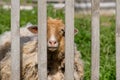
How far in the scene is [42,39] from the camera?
6062 millimetres

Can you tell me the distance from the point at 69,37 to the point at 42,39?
0.96ft

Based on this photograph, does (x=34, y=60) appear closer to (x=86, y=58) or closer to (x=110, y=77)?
(x=110, y=77)

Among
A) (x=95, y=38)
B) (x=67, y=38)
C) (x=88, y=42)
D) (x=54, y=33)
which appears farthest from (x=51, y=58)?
(x=88, y=42)

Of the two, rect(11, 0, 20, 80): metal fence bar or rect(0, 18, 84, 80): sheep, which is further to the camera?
rect(0, 18, 84, 80): sheep

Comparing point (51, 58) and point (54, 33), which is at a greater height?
point (54, 33)

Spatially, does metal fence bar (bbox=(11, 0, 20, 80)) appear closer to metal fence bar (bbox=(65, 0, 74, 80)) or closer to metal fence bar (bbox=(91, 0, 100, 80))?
metal fence bar (bbox=(65, 0, 74, 80))

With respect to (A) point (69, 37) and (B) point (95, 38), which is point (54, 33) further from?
(B) point (95, 38)

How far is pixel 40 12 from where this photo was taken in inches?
236

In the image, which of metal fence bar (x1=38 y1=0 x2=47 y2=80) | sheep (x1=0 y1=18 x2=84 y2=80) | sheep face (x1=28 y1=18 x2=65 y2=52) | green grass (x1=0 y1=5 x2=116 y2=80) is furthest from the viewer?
green grass (x1=0 y1=5 x2=116 y2=80)

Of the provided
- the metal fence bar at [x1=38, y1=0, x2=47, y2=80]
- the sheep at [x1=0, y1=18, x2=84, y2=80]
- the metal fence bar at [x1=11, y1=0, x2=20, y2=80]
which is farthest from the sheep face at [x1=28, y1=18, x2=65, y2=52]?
the metal fence bar at [x1=11, y1=0, x2=20, y2=80]

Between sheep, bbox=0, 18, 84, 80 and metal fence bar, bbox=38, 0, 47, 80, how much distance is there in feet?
0.71

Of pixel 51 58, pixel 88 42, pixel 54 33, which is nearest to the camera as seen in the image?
pixel 54 33

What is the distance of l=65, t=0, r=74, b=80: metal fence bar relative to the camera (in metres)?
6.04

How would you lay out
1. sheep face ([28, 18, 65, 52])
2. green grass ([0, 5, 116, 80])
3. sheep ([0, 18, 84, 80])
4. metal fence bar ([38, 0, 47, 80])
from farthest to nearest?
green grass ([0, 5, 116, 80])
sheep ([0, 18, 84, 80])
sheep face ([28, 18, 65, 52])
metal fence bar ([38, 0, 47, 80])
